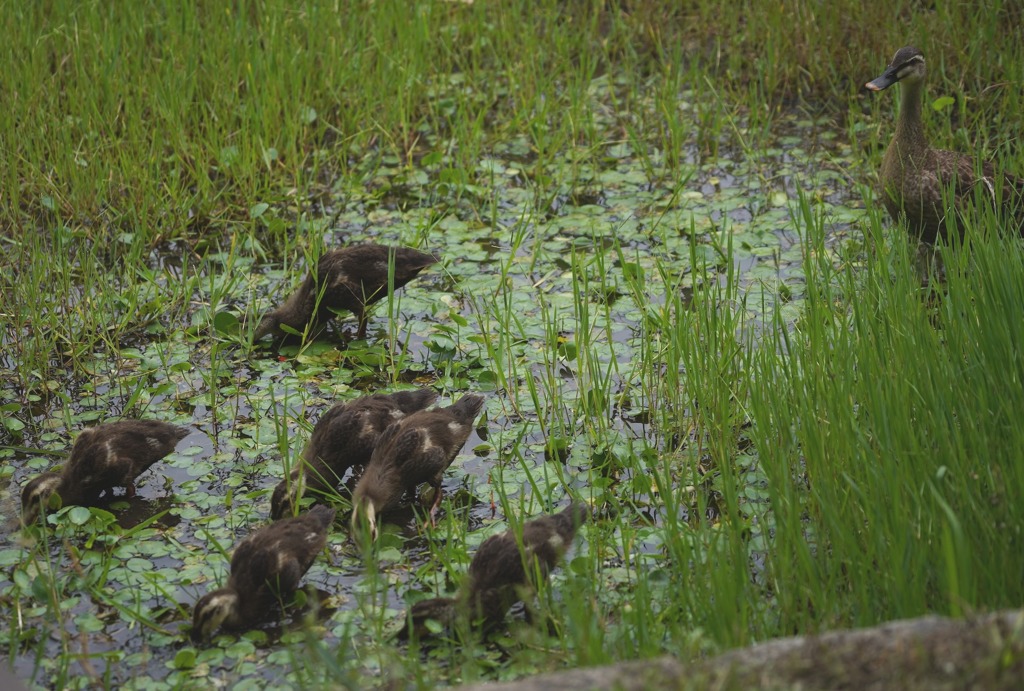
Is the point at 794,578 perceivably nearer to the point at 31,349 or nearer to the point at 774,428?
the point at 774,428

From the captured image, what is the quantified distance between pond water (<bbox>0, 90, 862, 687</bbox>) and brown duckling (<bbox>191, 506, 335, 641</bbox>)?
0.07 meters

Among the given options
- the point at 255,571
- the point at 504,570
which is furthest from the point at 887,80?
the point at 255,571

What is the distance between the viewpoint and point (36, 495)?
4.35 meters

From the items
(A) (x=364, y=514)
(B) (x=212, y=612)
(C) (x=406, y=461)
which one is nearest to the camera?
(B) (x=212, y=612)

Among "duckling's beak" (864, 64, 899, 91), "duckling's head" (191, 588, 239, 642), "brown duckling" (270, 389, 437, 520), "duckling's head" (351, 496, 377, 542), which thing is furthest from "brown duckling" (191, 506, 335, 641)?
"duckling's beak" (864, 64, 899, 91)

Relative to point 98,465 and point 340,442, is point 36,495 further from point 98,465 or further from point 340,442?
point 340,442

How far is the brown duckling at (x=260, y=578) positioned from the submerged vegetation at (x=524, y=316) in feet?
0.28

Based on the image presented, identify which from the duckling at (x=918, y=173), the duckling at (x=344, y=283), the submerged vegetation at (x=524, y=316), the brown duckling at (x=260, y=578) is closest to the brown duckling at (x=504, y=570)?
the submerged vegetation at (x=524, y=316)

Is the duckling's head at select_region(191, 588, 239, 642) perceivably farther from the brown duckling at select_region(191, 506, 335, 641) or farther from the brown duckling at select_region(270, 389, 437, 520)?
the brown duckling at select_region(270, 389, 437, 520)

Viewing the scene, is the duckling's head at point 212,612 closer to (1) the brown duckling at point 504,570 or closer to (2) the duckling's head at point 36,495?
(1) the brown duckling at point 504,570

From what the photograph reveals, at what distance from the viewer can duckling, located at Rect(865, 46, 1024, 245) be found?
562 centimetres

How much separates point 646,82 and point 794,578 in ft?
17.5

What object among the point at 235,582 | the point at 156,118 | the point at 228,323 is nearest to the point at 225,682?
the point at 235,582

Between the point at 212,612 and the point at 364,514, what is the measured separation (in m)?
0.61
